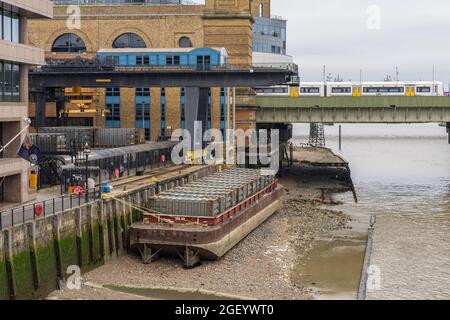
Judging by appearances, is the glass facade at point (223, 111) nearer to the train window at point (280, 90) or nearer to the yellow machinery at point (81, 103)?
the yellow machinery at point (81, 103)

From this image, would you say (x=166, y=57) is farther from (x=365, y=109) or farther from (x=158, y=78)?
(x=365, y=109)

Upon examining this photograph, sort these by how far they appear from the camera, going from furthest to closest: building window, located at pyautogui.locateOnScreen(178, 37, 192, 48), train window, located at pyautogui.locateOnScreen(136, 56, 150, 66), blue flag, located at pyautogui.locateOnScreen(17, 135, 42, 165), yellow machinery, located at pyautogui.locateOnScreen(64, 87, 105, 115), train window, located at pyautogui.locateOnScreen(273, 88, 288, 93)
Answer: train window, located at pyautogui.locateOnScreen(273, 88, 288, 93)
building window, located at pyautogui.locateOnScreen(178, 37, 192, 48)
yellow machinery, located at pyautogui.locateOnScreen(64, 87, 105, 115)
train window, located at pyautogui.locateOnScreen(136, 56, 150, 66)
blue flag, located at pyautogui.locateOnScreen(17, 135, 42, 165)

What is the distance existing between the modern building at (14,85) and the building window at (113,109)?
140 feet

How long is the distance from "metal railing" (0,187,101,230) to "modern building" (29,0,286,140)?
45.9 m

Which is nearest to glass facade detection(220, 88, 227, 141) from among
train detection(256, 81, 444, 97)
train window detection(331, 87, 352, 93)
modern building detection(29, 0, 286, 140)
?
modern building detection(29, 0, 286, 140)

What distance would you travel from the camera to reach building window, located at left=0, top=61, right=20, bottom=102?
1581 inches

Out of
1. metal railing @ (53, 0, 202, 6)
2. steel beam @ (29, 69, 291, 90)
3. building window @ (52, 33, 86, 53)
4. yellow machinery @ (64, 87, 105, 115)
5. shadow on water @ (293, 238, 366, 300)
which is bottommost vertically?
shadow on water @ (293, 238, 366, 300)

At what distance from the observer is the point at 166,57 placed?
79.1m

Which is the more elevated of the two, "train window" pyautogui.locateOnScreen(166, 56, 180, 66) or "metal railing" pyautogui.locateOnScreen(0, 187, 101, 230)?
"train window" pyautogui.locateOnScreen(166, 56, 180, 66)

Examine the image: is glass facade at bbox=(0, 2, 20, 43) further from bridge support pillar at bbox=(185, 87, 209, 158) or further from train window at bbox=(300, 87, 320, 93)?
train window at bbox=(300, 87, 320, 93)

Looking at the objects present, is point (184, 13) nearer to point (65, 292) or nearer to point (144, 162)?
point (144, 162)

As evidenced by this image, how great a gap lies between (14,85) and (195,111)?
1173 inches

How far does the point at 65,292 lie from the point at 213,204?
11421 mm

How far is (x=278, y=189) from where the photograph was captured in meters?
61.5
